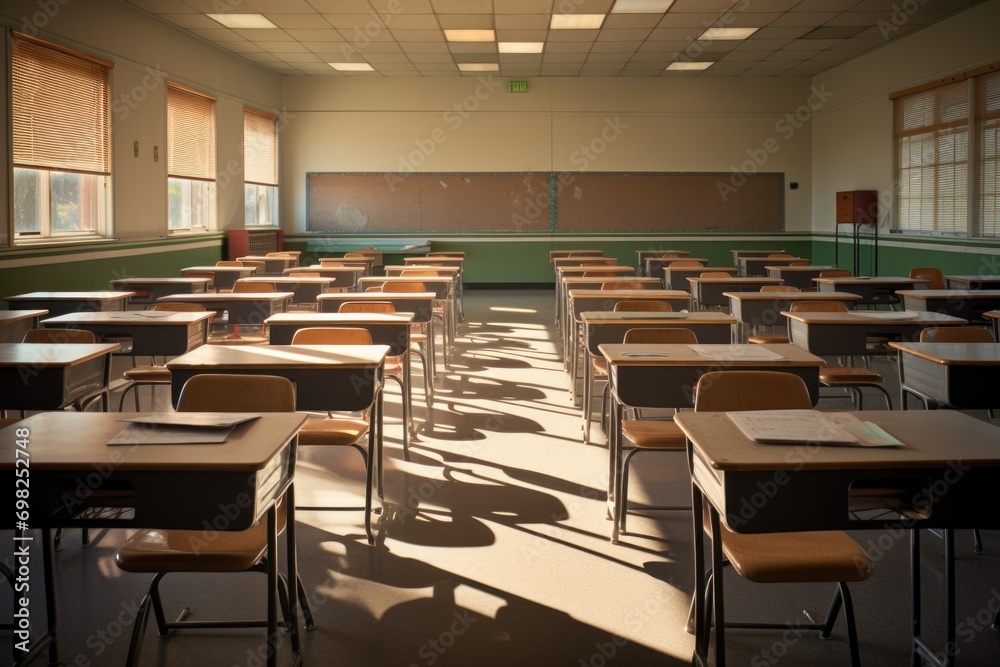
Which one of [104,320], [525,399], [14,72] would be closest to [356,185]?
[14,72]

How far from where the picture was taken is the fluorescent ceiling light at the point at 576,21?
10.3 meters

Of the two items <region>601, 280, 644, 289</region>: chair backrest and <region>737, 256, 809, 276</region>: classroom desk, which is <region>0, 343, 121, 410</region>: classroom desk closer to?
<region>601, 280, 644, 289</region>: chair backrest

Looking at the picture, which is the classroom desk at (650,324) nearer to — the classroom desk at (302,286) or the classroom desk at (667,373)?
the classroom desk at (667,373)

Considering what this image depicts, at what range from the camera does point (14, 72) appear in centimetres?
744

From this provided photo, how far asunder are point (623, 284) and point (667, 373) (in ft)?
11.7

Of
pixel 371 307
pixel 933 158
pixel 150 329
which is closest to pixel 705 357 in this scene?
pixel 371 307

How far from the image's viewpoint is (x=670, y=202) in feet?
49.3

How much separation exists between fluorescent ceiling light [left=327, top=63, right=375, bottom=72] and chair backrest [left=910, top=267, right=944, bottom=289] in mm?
8518

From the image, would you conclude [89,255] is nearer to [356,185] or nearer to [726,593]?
[356,185]

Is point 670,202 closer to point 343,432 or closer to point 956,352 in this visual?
point 956,352

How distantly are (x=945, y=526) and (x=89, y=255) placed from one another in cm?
845

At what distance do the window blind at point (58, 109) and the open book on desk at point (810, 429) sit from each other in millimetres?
7198

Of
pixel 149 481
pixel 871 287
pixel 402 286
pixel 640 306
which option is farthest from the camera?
pixel 871 287

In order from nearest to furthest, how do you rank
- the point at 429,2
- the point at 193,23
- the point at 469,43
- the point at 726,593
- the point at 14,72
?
the point at 726,593
the point at 14,72
the point at 429,2
the point at 193,23
the point at 469,43
